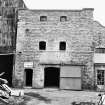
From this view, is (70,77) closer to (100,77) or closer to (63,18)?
(100,77)

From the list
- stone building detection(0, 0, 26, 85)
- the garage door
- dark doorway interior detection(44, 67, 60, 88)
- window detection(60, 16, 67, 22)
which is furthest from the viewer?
dark doorway interior detection(44, 67, 60, 88)

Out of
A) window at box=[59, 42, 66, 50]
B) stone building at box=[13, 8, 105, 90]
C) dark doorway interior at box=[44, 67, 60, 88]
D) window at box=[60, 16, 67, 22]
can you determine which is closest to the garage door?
stone building at box=[13, 8, 105, 90]

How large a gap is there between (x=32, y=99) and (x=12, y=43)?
916 centimetres

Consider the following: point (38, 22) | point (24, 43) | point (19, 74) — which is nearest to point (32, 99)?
point (19, 74)

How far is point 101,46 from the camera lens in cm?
2273

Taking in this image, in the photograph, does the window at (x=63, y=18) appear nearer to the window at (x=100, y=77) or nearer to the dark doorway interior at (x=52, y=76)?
the window at (x=100, y=77)

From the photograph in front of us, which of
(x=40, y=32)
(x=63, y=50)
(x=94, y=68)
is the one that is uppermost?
(x=40, y=32)

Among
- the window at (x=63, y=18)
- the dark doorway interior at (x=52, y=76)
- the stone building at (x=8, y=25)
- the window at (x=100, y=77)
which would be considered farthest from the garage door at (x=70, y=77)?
the stone building at (x=8, y=25)

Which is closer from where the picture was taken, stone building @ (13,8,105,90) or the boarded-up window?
stone building @ (13,8,105,90)

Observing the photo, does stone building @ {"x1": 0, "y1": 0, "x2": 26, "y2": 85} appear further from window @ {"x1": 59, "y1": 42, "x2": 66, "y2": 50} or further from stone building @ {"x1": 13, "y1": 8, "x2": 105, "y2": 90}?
window @ {"x1": 59, "y1": 42, "x2": 66, "y2": 50}

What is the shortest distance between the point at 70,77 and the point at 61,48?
3316 millimetres

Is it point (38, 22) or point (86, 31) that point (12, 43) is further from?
point (86, 31)

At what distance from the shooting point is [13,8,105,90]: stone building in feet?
71.5

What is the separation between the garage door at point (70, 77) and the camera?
21516 millimetres
